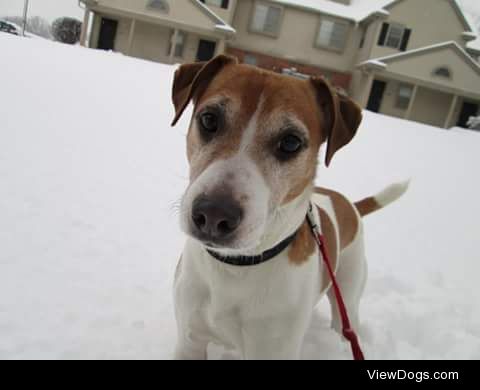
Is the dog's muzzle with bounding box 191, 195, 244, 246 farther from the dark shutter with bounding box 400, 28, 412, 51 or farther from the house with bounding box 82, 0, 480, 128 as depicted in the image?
the dark shutter with bounding box 400, 28, 412, 51

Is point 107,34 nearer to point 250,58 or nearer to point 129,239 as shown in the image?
point 250,58

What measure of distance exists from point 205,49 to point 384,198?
2441 cm

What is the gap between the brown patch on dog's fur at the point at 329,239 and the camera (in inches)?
102

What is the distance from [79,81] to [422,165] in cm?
937

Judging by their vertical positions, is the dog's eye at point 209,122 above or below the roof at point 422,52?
below

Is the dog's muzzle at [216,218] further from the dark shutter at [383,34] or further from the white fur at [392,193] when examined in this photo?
the dark shutter at [383,34]

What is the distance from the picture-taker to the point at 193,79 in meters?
2.38

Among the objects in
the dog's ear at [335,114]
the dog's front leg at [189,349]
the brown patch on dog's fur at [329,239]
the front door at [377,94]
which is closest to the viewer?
the dog's ear at [335,114]

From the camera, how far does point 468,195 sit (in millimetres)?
7844

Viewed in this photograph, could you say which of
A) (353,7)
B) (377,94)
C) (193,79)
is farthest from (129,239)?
(353,7)

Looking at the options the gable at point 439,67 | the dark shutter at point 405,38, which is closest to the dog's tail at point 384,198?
the gable at point 439,67

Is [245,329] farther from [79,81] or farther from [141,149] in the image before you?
[79,81]

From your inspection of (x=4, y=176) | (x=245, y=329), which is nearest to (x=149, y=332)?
(x=245, y=329)

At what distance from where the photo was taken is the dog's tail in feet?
11.1
